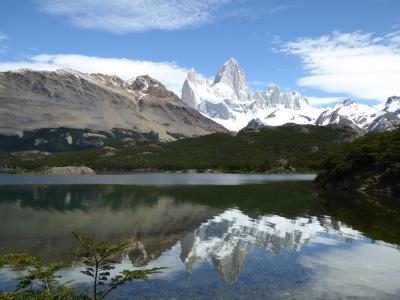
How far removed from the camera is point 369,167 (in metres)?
128

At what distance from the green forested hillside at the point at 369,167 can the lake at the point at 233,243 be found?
82.2ft

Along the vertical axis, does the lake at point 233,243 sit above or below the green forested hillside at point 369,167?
below

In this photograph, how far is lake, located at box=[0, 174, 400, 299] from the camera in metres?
33.2

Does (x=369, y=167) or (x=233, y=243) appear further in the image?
(x=369, y=167)

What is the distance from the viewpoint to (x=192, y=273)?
37.5m

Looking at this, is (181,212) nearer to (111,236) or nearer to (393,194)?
(111,236)

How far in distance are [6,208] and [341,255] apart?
68938 millimetres

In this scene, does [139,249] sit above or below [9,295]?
below

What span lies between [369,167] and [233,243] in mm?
87910

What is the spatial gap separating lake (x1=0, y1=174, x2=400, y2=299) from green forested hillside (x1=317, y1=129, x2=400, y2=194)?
82.2 ft

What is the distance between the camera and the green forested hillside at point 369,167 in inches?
4631

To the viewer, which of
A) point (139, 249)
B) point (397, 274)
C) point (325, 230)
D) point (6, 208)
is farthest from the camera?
point (6, 208)

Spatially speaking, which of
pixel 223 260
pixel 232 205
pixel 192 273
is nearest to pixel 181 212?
pixel 232 205

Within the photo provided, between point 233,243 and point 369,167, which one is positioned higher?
point 369,167
